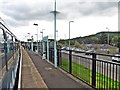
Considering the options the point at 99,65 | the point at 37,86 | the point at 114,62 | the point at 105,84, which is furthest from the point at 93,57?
the point at 37,86

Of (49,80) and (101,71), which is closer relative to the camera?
(101,71)

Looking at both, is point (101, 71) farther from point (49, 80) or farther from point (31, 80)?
point (31, 80)

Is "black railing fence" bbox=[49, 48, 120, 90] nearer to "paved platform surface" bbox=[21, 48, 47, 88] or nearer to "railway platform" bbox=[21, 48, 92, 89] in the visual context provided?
"railway platform" bbox=[21, 48, 92, 89]

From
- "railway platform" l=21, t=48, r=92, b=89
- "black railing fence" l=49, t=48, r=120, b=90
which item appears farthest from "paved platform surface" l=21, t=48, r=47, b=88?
Result: "black railing fence" l=49, t=48, r=120, b=90

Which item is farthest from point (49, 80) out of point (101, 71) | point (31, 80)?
point (101, 71)

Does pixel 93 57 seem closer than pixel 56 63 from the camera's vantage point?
Yes

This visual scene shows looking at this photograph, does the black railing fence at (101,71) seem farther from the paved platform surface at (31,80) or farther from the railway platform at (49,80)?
the paved platform surface at (31,80)

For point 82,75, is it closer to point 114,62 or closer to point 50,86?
point 50,86

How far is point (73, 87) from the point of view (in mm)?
8586

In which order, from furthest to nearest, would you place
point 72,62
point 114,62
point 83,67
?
point 72,62 < point 83,67 < point 114,62

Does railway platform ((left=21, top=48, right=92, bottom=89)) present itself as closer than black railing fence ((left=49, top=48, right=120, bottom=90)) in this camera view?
No

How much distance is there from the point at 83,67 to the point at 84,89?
2135 mm

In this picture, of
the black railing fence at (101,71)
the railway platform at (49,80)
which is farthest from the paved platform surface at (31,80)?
the black railing fence at (101,71)

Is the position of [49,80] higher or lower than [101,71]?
lower
